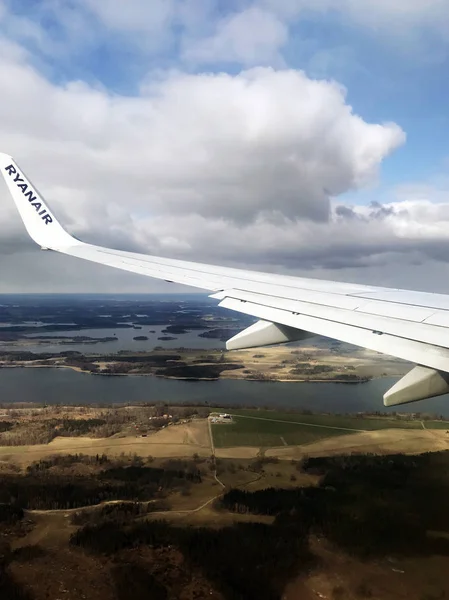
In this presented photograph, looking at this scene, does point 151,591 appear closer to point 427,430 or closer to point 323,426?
point 323,426

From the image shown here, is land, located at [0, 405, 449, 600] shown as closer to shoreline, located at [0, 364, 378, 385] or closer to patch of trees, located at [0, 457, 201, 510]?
patch of trees, located at [0, 457, 201, 510]

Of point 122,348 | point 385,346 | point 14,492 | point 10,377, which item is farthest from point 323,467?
point 122,348

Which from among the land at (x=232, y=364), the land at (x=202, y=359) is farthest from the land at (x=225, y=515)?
the land at (x=232, y=364)

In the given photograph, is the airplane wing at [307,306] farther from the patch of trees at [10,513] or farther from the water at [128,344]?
the water at [128,344]

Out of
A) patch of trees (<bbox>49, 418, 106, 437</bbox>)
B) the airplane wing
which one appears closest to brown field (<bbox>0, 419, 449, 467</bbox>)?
patch of trees (<bbox>49, 418, 106, 437</bbox>)

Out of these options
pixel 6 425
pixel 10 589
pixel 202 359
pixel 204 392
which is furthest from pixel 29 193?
pixel 202 359
